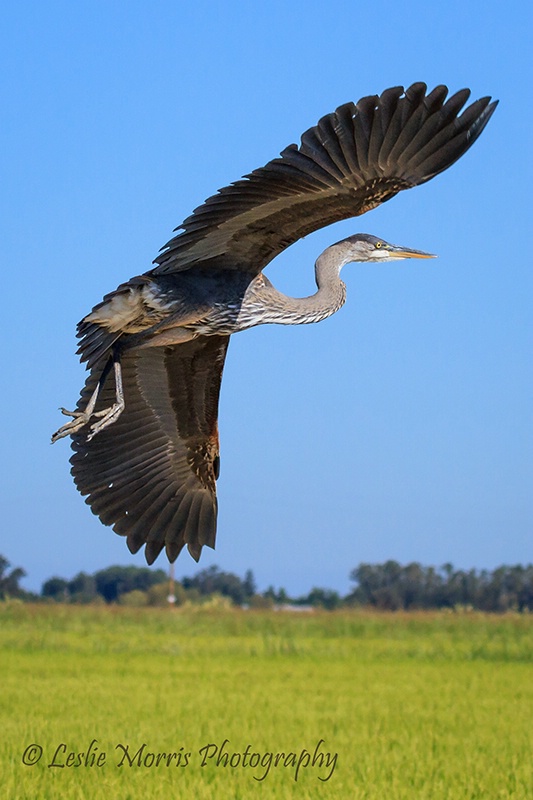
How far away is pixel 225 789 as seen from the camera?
26.9 ft

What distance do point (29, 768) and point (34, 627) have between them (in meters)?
13.0

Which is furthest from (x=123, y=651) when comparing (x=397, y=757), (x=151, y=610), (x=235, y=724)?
(x=397, y=757)

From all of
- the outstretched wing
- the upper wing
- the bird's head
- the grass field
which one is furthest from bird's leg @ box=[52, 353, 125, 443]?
the grass field

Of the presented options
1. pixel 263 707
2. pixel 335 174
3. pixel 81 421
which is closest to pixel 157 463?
pixel 81 421

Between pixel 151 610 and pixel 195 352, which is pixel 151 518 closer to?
pixel 195 352

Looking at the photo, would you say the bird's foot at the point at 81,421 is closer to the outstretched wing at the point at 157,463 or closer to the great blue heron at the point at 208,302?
the great blue heron at the point at 208,302

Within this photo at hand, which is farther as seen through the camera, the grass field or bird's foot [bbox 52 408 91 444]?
the grass field

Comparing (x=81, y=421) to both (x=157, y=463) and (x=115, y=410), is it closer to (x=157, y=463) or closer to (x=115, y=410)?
(x=115, y=410)

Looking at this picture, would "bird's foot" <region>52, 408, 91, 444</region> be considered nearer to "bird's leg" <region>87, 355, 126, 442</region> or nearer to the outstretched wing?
"bird's leg" <region>87, 355, 126, 442</region>

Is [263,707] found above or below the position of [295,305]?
below

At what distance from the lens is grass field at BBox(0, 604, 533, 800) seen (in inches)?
341

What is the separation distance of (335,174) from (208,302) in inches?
44.4

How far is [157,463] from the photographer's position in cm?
823

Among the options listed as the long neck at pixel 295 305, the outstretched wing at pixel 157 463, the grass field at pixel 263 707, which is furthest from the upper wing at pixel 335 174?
the grass field at pixel 263 707
